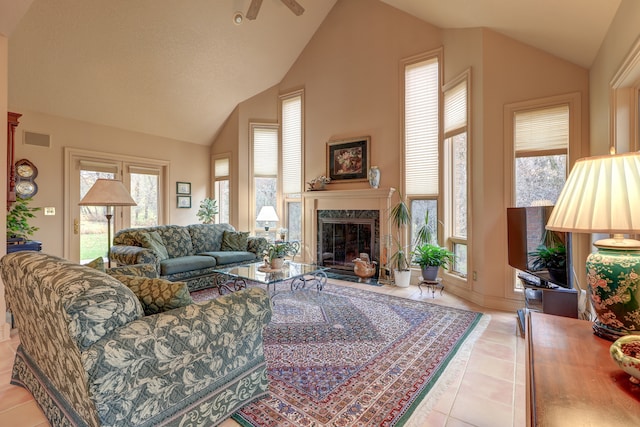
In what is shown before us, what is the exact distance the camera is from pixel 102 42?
4.28 m

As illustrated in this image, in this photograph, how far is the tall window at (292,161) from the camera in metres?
6.05

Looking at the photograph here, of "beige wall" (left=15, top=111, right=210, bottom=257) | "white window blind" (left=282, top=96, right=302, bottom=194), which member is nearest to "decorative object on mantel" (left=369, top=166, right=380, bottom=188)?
"white window blind" (left=282, top=96, right=302, bottom=194)

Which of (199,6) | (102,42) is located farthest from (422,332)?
(102,42)

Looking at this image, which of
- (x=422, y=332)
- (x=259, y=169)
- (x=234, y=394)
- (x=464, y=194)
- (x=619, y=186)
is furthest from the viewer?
(x=259, y=169)

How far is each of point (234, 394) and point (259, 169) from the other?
5.17 metres

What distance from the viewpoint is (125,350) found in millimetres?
1227

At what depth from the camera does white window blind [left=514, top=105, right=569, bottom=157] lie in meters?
3.22

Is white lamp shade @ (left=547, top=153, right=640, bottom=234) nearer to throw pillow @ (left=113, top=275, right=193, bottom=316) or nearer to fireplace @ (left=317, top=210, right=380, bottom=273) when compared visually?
throw pillow @ (left=113, top=275, right=193, bottom=316)

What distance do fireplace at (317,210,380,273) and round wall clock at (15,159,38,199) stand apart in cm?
444

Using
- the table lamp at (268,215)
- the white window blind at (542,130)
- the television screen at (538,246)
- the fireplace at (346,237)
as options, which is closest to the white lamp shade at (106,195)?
the table lamp at (268,215)

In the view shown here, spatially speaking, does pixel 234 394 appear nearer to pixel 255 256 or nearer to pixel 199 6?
pixel 255 256

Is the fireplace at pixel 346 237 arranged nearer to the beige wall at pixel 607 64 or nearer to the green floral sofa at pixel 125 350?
the beige wall at pixel 607 64

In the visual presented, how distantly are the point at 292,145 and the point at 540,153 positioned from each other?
4.15m

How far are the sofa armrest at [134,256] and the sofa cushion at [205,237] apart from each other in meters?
0.99
